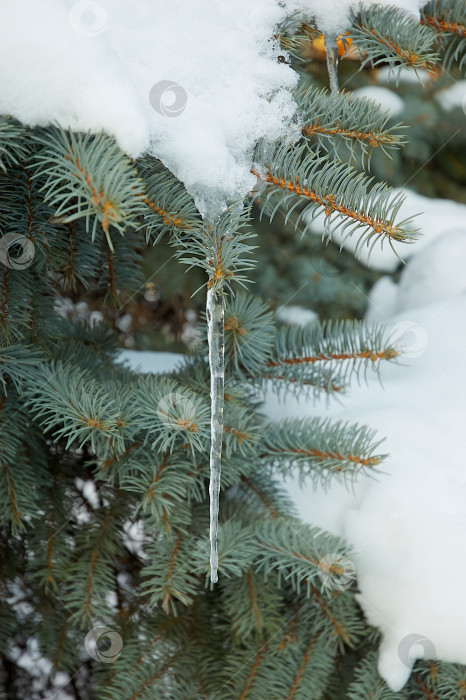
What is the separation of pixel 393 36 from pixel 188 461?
1.92ft

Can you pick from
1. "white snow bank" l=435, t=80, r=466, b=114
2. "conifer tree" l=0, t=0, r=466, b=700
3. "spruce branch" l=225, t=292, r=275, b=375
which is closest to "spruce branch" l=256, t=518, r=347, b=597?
"conifer tree" l=0, t=0, r=466, b=700

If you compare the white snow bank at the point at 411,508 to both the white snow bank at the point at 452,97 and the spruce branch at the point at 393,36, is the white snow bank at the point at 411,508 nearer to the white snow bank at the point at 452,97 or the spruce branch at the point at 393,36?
the spruce branch at the point at 393,36

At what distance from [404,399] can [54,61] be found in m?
0.74

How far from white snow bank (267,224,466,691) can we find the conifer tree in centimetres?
3

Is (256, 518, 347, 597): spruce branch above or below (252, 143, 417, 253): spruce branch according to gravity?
below

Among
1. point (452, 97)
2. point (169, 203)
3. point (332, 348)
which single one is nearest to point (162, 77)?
point (169, 203)

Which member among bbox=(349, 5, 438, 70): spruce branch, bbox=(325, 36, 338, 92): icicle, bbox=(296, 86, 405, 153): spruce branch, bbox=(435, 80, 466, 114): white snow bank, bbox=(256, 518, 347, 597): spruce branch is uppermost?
bbox=(435, 80, 466, 114): white snow bank

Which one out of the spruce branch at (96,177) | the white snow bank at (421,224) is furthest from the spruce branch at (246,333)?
the white snow bank at (421,224)

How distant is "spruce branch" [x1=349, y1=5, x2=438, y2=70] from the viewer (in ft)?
2.31

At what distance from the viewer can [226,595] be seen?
95 cm

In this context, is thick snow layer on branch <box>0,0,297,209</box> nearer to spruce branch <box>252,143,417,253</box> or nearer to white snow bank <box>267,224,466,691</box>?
spruce branch <box>252,143,417,253</box>

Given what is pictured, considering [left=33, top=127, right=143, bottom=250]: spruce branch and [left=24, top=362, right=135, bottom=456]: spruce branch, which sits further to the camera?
[left=24, top=362, right=135, bottom=456]: spruce branch

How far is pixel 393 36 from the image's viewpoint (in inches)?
28.2

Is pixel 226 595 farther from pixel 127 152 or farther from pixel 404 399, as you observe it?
pixel 127 152
